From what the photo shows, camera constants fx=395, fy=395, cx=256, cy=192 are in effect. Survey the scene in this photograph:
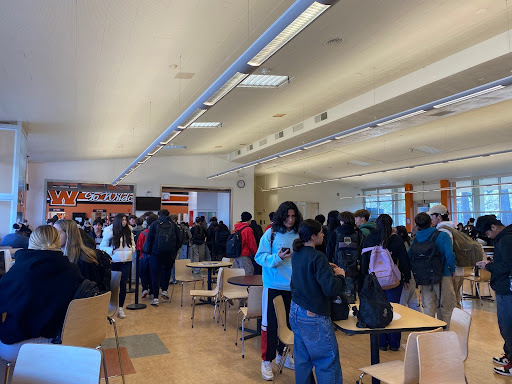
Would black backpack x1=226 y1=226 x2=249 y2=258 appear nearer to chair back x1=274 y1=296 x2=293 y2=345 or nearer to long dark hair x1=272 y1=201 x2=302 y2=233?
long dark hair x1=272 y1=201 x2=302 y2=233

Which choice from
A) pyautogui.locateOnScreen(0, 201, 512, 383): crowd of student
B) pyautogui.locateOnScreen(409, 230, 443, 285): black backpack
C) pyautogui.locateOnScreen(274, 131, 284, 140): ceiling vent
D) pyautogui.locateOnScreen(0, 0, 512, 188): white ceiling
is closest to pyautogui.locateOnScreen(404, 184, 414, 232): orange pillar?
pyautogui.locateOnScreen(0, 0, 512, 188): white ceiling

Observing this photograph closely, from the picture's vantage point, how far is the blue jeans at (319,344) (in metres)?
2.49

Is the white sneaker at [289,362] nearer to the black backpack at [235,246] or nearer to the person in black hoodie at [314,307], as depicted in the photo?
the person in black hoodie at [314,307]

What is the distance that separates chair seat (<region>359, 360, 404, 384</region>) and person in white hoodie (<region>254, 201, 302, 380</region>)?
1.01m

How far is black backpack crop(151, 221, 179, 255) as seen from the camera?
6.58 metres

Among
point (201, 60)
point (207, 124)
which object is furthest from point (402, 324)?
point (207, 124)

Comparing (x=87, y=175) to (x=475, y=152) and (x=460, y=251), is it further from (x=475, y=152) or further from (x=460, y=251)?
(x=475, y=152)

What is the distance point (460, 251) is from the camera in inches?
186

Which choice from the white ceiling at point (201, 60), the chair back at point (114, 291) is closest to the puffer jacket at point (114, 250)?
the chair back at point (114, 291)

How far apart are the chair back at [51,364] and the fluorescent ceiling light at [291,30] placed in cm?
262

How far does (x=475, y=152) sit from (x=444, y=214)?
9.17m

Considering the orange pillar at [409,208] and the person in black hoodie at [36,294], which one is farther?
the orange pillar at [409,208]

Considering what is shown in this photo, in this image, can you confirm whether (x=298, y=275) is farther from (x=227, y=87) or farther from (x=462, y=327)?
(x=227, y=87)

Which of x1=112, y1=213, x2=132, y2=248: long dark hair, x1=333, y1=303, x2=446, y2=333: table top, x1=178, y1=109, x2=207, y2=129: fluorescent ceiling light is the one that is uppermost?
x1=178, y1=109, x2=207, y2=129: fluorescent ceiling light
